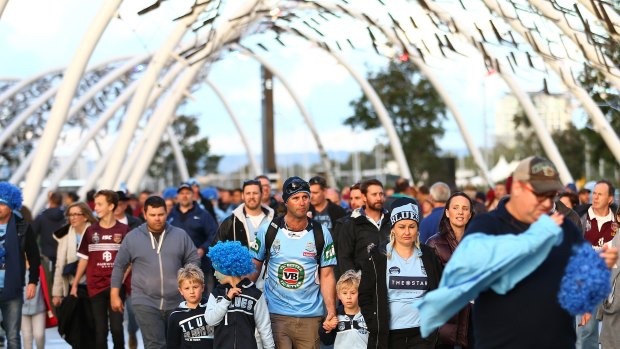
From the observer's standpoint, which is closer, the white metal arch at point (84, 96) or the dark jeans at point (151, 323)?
the dark jeans at point (151, 323)

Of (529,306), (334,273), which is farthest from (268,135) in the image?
(529,306)

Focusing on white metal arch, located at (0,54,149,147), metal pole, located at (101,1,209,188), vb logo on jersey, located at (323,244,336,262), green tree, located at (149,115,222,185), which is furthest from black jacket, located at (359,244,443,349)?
green tree, located at (149,115,222,185)

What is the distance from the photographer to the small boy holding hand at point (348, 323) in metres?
9.80

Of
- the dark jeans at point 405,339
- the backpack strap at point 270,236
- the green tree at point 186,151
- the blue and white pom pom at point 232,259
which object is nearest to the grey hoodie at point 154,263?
the backpack strap at point 270,236

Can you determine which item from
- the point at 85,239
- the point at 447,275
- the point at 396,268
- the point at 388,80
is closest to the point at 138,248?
the point at 85,239

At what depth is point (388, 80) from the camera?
59.8 meters

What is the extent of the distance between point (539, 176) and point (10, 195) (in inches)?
309

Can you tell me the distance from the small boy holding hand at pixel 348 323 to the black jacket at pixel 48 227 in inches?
342

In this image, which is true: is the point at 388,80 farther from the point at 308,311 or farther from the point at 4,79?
the point at 308,311

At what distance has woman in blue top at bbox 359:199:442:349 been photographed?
9.45 meters

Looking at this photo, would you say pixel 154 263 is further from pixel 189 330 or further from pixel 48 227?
pixel 48 227

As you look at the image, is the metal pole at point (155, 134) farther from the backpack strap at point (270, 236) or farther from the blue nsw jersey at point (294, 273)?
the blue nsw jersey at point (294, 273)

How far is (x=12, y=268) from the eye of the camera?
41.9 feet

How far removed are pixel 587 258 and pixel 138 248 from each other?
22.0ft
